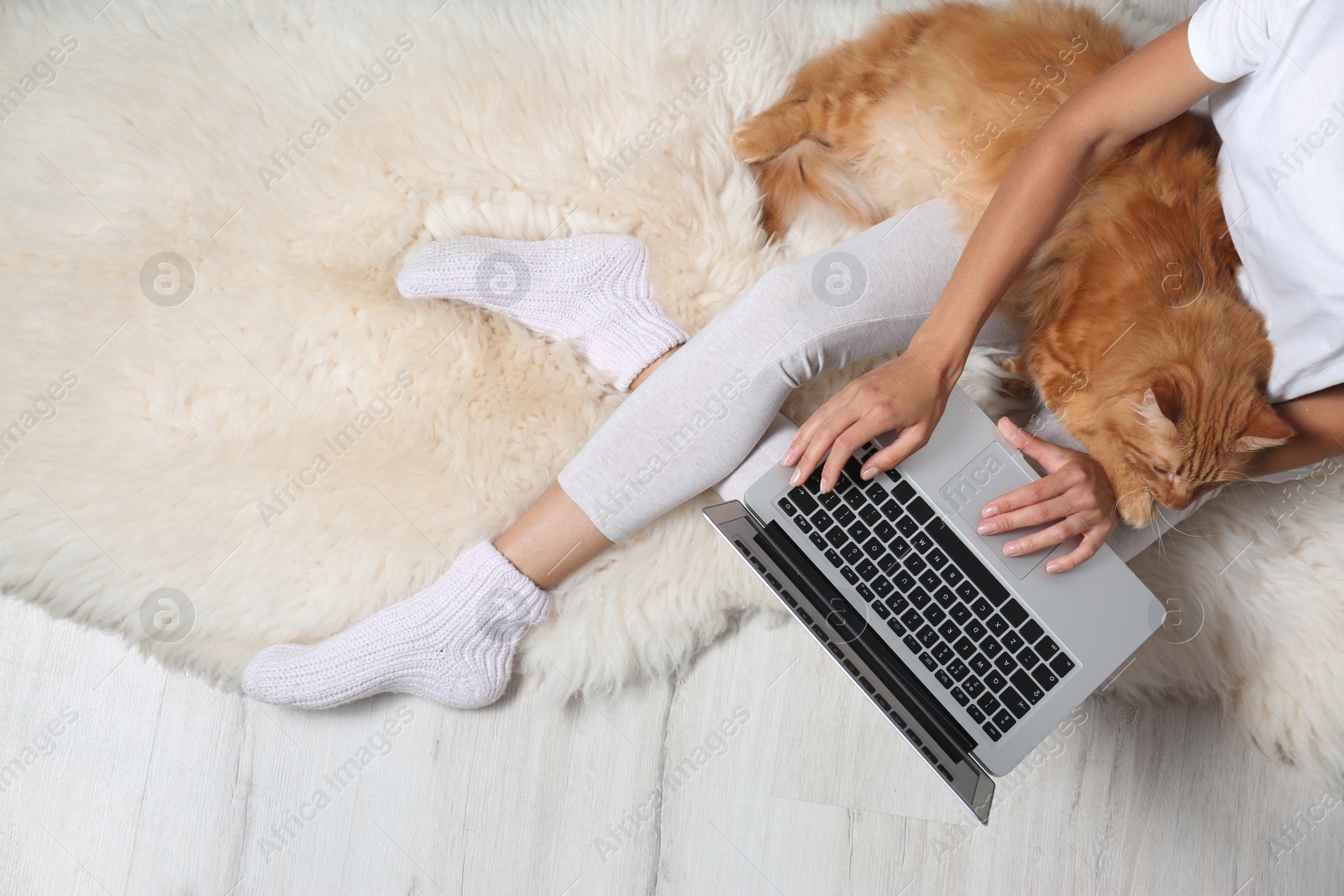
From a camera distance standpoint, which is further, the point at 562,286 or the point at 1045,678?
the point at 562,286

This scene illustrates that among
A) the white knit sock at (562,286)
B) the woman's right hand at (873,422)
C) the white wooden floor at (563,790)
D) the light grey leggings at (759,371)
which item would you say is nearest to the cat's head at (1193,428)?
the light grey leggings at (759,371)

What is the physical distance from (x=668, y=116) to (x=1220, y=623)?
113 centimetres

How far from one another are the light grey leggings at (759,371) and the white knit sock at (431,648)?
18cm

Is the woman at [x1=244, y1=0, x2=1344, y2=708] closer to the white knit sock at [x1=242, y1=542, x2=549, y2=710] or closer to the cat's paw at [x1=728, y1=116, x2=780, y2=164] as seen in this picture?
the white knit sock at [x1=242, y1=542, x2=549, y2=710]

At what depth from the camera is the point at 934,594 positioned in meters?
Answer: 0.88

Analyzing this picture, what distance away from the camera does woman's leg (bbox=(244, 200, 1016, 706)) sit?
3.30ft

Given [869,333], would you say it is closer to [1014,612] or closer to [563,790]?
[1014,612]

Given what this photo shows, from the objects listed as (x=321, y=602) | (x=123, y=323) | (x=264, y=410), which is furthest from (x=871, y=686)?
(x=123, y=323)

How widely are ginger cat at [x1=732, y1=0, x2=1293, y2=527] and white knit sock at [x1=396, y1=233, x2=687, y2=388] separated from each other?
285 millimetres

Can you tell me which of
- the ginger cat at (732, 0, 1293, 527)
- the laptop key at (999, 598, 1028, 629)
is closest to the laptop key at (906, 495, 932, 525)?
the laptop key at (999, 598, 1028, 629)

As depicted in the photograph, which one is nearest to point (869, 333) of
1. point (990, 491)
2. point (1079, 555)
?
point (990, 491)

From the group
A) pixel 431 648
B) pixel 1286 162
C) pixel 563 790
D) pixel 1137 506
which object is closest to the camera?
pixel 1286 162

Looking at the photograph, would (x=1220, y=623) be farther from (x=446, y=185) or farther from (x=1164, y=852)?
(x=446, y=185)

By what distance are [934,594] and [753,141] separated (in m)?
0.74
